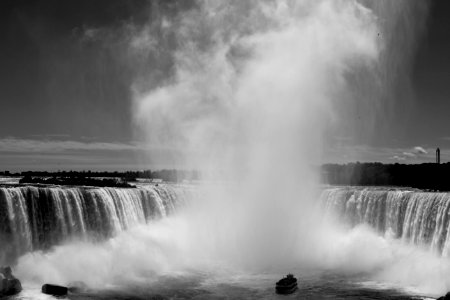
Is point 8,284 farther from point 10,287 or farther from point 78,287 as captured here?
point 78,287

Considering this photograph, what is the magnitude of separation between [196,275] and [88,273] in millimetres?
5922

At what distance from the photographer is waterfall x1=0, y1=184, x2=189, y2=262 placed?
85.2 feet

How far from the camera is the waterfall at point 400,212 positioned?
30.0 m

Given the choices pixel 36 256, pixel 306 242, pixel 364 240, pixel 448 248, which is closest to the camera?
pixel 36 256

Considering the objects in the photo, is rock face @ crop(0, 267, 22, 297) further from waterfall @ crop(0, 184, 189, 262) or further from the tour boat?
the tour boat

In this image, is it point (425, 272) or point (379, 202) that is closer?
point (425, 272)

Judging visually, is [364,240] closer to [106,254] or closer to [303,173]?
[303,173]

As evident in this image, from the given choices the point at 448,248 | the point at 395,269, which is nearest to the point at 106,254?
the point at 395,269

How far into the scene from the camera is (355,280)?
28.0 m

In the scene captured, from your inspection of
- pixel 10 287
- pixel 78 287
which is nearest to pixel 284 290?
pixel 78 287

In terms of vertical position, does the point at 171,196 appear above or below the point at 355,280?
above

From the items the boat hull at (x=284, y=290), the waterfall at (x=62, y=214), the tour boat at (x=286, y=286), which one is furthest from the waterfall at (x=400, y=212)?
the waterfall at (x=62, y=214)

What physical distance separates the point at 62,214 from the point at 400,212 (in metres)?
21.1

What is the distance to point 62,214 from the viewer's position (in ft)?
95.2
